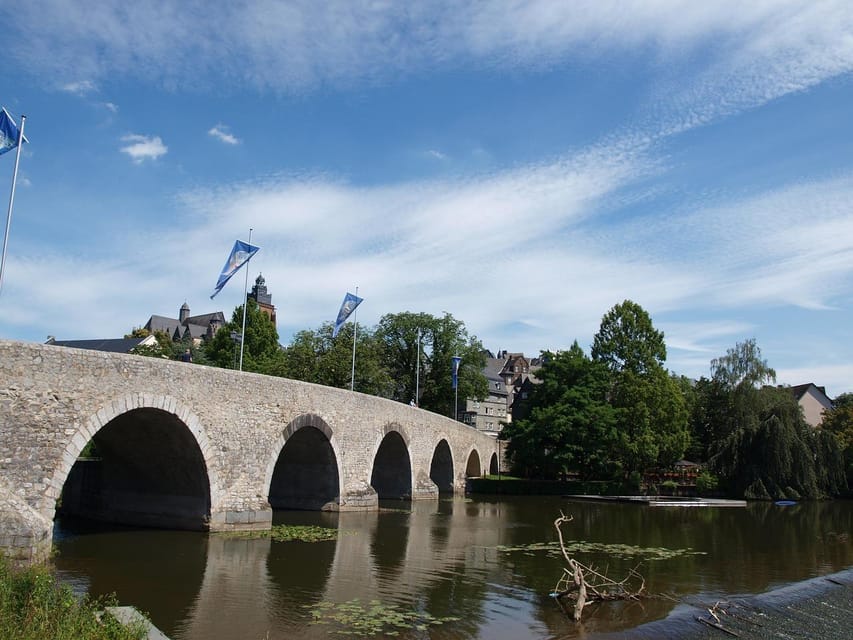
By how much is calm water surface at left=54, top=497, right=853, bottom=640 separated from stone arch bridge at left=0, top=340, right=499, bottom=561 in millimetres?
1033

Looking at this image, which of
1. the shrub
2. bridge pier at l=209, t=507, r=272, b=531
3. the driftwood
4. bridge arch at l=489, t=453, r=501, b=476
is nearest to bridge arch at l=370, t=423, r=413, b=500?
bridge pier at l=209, t=507, r=272, b=531

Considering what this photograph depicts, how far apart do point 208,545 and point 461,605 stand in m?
7.43

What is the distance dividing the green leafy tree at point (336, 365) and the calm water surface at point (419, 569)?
62.3ft

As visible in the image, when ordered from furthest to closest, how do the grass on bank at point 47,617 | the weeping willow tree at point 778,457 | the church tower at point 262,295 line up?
the church tower at point 262,295 < the weeping willow tree at point 778,457 < the grass on bank at point 47,617

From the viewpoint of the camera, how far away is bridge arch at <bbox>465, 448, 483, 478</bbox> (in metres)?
47.2

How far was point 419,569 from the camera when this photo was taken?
14945 mm

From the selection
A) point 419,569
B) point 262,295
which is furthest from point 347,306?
point 262,295

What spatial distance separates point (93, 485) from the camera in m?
20.6

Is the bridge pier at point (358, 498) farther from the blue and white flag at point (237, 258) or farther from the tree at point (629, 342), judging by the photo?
the tree at point (629, 342)

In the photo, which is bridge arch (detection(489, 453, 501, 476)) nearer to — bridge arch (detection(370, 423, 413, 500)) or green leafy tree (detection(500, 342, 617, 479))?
green leafy tree (detection(500, 342, 617, 479))

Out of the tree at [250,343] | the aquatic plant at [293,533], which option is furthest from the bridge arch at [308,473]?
the tree at [250,343]

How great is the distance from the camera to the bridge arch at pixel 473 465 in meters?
47.2

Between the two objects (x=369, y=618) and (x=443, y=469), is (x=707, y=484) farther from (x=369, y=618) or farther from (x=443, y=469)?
(x=369, y=618)

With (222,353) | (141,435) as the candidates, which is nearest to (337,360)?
(222,353)
